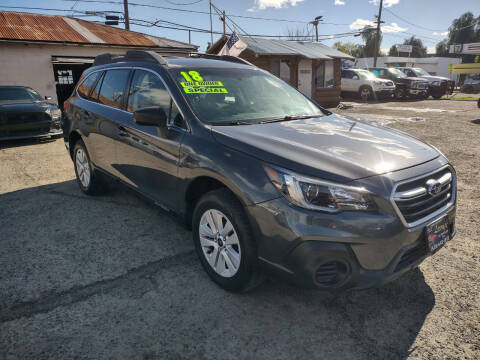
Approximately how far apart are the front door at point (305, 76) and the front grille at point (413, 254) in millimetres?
19330

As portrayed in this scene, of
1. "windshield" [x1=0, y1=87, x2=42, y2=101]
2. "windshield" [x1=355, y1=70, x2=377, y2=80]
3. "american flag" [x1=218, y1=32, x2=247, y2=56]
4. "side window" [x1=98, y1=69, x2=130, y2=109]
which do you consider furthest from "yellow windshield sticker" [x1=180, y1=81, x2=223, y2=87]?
"windshield" [x1=355, y1=70, x2=377, y2=80]

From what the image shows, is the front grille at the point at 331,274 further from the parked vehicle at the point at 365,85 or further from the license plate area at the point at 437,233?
the parked vehicle at the point at 365,85

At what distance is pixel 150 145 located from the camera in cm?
337

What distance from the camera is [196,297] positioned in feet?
9.11

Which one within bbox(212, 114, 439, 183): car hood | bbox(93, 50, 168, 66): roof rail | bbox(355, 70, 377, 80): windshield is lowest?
bbox(212, 114, 439, 183): car hood

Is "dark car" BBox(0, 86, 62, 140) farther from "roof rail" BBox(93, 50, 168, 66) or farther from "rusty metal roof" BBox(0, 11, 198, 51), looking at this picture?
"rusty metal roof" BBox(0, 11, 198, 51)

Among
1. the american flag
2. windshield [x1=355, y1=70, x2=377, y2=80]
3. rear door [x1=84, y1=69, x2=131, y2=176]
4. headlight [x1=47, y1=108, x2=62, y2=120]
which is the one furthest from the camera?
windshield [x1=355, y1=70, x2=377, y2=80]

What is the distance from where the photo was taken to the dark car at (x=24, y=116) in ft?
29.3

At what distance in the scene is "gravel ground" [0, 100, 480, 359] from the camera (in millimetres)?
2264

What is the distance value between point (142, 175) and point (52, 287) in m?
1.27

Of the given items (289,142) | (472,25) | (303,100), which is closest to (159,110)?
(289,142)

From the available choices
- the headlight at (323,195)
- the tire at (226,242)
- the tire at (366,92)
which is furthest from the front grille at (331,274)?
the tire at (366,92)

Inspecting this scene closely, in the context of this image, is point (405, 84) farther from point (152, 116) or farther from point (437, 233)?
point (152, 116)

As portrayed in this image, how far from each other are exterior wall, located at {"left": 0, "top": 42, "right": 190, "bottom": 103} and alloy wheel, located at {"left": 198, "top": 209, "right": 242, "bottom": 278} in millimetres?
14578
